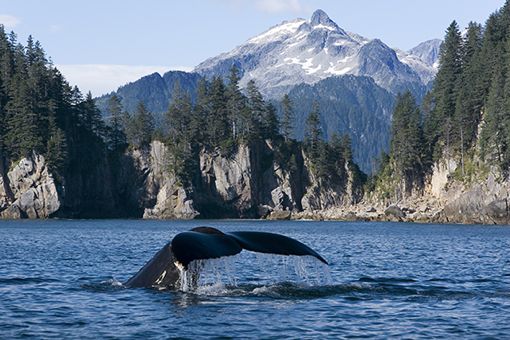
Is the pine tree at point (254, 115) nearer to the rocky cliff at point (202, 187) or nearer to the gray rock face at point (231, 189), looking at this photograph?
the rocky cliff at point (202, 187)

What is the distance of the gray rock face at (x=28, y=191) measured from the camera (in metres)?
127

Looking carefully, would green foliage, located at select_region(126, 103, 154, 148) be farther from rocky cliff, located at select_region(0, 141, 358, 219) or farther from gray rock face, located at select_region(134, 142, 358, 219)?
gray rock face, located at select_region(134, 142, 358, 219)

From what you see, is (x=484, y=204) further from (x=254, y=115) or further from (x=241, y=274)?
(x=241, y=274)

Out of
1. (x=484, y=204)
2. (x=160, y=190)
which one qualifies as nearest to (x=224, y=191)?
(x=160, y=190)

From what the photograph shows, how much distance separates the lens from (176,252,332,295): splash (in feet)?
75.3

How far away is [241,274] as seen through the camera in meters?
33.1

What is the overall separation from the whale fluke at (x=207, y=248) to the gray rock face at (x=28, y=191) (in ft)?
358

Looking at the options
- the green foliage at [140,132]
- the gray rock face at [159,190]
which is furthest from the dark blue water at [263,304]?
the green foliage at [140,132]

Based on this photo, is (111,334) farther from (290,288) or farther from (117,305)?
(290,288)

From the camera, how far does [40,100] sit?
141 meters

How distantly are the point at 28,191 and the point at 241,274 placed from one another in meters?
100

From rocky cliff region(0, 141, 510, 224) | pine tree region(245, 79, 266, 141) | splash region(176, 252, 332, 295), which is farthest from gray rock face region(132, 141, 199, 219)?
splash region(176, 252, 332, 295)

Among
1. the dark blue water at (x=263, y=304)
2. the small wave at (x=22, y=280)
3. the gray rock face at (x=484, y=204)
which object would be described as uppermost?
the gray rock face at (x=484, y=204)

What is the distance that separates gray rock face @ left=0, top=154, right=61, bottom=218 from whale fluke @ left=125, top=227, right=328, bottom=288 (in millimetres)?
108976
